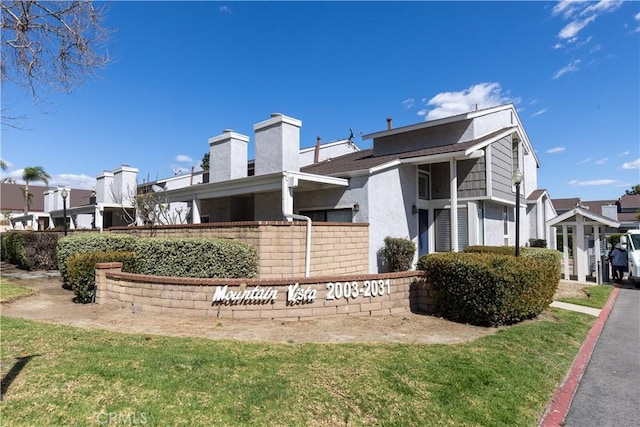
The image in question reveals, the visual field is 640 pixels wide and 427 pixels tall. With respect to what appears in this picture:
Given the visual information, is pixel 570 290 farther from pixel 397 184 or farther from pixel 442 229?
pixel 397 184

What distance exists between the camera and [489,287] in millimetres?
7426

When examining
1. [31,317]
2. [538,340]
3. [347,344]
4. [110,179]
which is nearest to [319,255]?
[347,344]

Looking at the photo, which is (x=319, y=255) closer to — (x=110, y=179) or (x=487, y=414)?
(x=487, y=414)

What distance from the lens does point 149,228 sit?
42.1 ft

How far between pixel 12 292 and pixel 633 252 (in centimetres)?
2138

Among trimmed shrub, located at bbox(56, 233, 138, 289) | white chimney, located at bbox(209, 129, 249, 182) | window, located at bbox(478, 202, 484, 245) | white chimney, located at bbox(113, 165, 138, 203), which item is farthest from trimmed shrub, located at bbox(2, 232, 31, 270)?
window, located at bbox(478, 202, 484, 245)

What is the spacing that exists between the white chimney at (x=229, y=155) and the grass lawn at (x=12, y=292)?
7642 millimetres

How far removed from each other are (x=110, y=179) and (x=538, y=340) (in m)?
23.2

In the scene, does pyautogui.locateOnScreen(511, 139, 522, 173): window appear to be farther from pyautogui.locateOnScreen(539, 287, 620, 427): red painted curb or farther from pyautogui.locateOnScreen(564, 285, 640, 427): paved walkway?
pyautogui.locateOnScreen(539, 287, 620, 427): red painted curb

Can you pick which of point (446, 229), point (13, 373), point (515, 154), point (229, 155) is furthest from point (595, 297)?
point (13, 373)

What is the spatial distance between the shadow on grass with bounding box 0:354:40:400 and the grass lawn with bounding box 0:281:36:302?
5.83m

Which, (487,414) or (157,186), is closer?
(487,414)

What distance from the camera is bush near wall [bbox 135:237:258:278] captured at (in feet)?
30.2

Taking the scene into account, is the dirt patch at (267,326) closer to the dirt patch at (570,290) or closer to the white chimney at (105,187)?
the dirt patch at (570,290)
